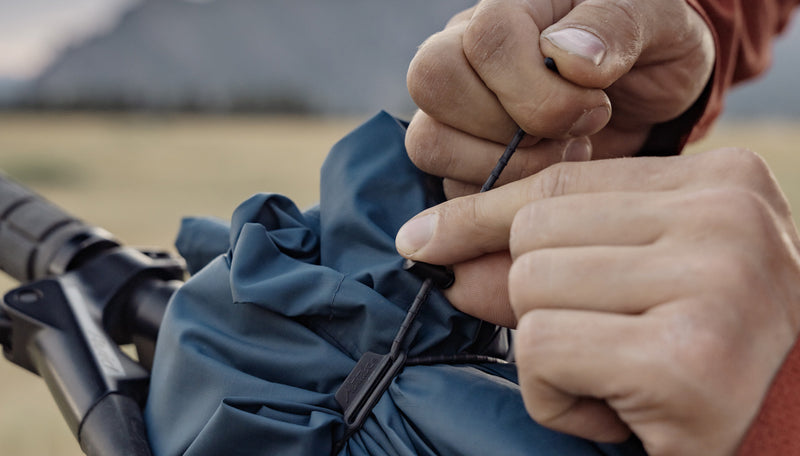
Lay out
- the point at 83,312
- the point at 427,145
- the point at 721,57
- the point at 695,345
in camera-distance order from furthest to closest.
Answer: the point at 721,57
the point at 83,312
the point at 427,145
the point at 695,345

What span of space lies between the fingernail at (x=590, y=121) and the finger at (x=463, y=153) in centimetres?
3

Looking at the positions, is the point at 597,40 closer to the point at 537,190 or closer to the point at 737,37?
the point at 537,190

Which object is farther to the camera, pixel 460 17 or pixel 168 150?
pixel 168 150

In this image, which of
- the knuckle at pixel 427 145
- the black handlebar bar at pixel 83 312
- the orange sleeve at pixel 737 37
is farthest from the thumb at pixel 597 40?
the black handlebar bar at pixel 83 312

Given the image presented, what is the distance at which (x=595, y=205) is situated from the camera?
0.39 meters

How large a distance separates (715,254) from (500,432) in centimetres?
19

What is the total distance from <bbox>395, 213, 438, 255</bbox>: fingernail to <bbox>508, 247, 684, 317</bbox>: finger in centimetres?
11

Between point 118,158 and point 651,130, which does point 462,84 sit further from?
point 118,158

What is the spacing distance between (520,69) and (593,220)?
16 cm

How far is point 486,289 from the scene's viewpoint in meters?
0.48

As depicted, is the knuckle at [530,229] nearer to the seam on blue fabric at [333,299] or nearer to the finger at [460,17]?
the seam on blue fabric at [333,299]

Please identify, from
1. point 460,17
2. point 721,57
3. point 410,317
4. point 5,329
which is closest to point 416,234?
point 410,317

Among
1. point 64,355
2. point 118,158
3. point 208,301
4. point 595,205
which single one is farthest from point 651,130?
point 118,158

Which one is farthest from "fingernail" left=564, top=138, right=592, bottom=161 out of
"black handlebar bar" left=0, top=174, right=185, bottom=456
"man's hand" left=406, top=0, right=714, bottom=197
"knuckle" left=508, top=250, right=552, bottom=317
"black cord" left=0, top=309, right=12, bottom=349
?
"black cord" left=0, top=309, right=12, bottom=349
